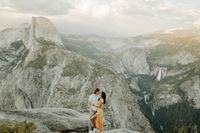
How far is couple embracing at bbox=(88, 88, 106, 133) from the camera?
42722mm

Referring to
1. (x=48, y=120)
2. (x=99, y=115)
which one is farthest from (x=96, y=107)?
(x=48, y=120)

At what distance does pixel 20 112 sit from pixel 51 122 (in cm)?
387

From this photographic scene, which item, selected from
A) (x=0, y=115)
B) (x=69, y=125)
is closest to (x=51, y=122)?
(x=69, y=125)

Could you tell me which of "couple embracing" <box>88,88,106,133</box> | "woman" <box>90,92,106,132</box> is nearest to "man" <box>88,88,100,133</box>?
"couple embracing" <box>88,88,106,133</box>

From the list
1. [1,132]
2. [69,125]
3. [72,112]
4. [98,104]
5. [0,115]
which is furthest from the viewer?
[72,112]

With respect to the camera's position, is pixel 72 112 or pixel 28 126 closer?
pixel 28 126

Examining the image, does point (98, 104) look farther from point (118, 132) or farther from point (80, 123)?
point (80, 123)

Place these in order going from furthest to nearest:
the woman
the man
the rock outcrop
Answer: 1. the rock outcrop
2. the woman
3. the man

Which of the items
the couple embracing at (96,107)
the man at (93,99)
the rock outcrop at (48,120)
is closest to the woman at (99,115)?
the couple embracing at (96,107)

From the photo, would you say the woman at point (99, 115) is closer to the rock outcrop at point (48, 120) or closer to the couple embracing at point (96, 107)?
the couple embracing at point (96, 107)

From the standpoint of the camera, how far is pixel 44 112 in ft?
169

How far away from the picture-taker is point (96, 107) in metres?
43.2

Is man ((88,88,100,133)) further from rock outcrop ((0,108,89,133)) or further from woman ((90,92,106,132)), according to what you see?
rock outcrop ((0,108,89,133))

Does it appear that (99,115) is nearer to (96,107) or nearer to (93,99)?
(96,107)
